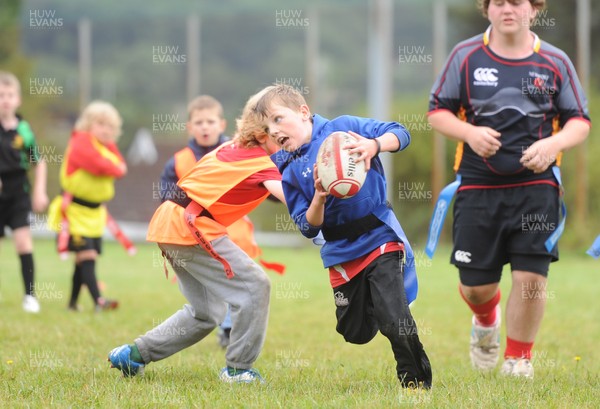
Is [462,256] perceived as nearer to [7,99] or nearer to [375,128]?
[375,128]

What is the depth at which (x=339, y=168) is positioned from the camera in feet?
15.1

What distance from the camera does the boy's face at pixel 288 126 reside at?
→ 16.6 ft

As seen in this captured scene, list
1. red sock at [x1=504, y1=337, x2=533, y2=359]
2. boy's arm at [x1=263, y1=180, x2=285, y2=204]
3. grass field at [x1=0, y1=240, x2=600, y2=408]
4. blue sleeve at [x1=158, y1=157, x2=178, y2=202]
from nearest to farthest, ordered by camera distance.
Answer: grass field at [x1=0, y1=240, x2=600, y2=408]
boy's arm at [x1=263, y1=180, x2=285, y2=204]
red sock at [x1=504, y1=337, x2=533, y2=359]
blue sleeve at [x1=158, y1=157, x2=178, y2=202]

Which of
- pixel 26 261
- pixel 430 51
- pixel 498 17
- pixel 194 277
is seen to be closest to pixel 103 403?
pixel 194 277

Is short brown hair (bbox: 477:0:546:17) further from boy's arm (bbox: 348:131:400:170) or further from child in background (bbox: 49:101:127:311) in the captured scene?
child in background (bbox: 49:101:127:311)

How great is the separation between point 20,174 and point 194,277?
4633 mm

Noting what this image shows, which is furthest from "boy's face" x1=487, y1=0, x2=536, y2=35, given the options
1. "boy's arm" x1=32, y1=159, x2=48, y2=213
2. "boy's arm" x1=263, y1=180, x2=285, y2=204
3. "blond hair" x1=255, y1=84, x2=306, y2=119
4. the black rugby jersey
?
"boy's arm" x1=32, y1=159, x2=48, y2=213

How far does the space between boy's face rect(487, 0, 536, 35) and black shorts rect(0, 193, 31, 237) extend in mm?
5689

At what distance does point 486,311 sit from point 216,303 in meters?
1.83

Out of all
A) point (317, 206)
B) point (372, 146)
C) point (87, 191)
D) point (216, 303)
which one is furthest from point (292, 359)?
Answer: point (87, 191)

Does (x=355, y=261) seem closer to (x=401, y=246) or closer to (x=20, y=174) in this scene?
(x=401, y=246)

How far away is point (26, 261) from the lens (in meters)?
9.86

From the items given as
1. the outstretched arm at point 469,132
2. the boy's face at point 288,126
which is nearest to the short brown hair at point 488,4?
the outstretched arm at point 469,132

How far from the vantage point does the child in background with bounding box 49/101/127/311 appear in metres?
9.88
